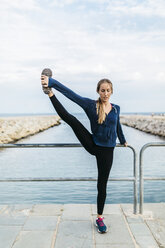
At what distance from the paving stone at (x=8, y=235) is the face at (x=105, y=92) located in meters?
1.75

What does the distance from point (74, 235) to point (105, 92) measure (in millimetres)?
1575

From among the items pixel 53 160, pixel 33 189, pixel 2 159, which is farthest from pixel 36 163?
pixel 33 189

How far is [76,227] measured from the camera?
3.33 m

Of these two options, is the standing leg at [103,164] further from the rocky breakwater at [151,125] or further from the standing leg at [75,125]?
the rocky breakwater at [151,125]

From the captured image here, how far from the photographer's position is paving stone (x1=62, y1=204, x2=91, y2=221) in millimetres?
3629

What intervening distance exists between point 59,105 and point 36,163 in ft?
28.6

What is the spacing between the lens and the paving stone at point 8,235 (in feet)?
9.60

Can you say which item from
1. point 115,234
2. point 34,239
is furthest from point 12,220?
point 115,234

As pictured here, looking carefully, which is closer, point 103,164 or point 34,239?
point 34,239

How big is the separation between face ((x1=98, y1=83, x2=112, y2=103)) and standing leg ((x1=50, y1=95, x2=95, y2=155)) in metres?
0.37

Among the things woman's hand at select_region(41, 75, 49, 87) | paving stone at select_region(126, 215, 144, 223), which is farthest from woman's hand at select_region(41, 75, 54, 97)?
paving stone at select_region(126, 215, 144, 223)

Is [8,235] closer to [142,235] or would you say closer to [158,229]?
[142,235]

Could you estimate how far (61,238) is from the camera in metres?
3.04

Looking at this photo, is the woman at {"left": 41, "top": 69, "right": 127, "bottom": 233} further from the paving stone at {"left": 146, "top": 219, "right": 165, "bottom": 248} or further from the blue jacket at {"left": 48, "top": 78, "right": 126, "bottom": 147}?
the paving stone at {"left": 146, "top": 219, "right": 165, "bottom": 248}
